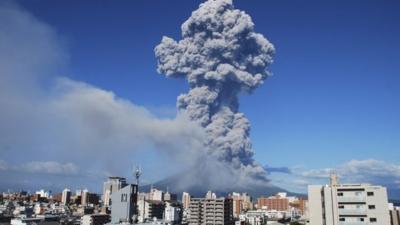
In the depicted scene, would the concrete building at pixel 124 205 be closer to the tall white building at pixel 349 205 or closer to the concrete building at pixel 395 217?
the tall white building at pixel 349 205

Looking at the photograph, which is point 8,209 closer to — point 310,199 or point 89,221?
point 89,221

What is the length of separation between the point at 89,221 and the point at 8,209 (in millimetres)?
29683

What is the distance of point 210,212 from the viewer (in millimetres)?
84188

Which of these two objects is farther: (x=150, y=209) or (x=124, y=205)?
(x=150, y=209)

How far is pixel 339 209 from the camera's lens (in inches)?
1201

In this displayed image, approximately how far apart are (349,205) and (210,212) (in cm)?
5616

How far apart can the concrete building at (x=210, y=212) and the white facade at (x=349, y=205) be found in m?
53.4

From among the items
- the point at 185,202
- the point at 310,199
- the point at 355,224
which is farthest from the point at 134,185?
the point at 185,202

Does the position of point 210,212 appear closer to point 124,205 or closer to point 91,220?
point 91,220

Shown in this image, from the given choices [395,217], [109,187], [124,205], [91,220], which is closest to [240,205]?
[109,187]

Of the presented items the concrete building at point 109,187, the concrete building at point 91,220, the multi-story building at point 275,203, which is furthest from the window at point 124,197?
the multi-story building at point 275,203

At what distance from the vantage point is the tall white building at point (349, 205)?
29.7m

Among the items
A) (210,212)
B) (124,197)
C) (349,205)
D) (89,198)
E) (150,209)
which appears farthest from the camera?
(89,198)

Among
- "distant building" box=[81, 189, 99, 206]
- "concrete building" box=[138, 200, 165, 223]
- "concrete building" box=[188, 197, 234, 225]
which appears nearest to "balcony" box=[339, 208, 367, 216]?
"concrete building" box=[188, 197, 234, 225]
